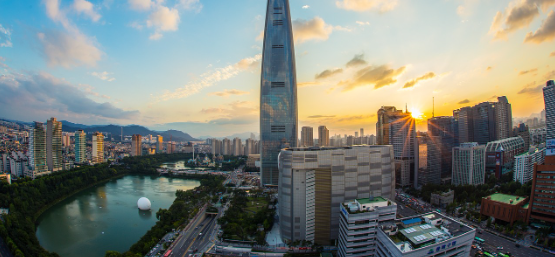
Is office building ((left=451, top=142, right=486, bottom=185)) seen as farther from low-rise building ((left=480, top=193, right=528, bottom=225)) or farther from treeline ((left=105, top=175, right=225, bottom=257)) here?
treeline ((left=105, top=175, right=225, bottom=257))

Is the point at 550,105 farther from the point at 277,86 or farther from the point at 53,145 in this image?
the point at 53,145

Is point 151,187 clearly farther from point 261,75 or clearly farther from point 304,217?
point 304,217

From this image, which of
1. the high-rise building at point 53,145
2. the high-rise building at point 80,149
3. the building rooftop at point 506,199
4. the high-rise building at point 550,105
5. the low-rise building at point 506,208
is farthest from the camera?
the high-rise building at point 80,149

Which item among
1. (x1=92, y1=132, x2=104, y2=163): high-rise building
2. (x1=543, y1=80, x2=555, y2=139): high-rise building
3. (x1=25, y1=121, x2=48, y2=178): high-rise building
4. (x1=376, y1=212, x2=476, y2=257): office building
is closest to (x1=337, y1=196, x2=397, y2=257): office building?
(x1=376, y1=212, x2=476, y2=257): office building

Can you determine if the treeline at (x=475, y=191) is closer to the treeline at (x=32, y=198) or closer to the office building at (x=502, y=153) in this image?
the office building at (x=502, y=153)

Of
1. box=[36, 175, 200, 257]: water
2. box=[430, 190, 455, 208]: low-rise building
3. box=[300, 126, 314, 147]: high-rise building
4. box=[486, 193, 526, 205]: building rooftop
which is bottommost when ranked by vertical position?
box=[36, 175, 200, 257]: water

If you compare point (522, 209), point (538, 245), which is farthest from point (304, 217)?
point (522, 209)

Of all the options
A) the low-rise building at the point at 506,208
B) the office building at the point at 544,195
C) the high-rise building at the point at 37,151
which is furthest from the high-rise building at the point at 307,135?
the high-rise building at the point at 37,151

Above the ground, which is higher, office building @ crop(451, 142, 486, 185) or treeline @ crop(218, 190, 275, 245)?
office building @ crop(451, 142, 486, 185)
